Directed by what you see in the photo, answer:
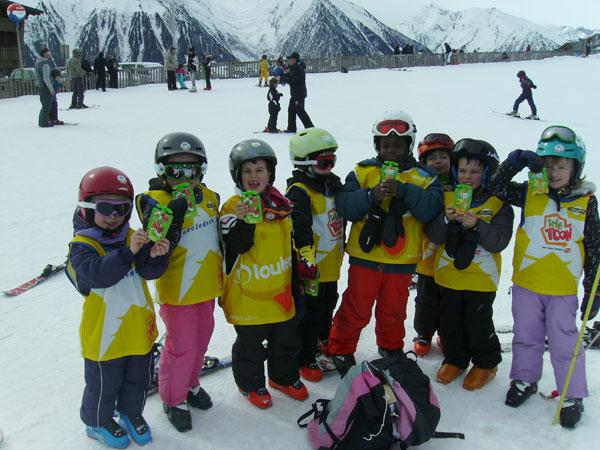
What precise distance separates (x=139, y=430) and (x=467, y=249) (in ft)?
7.74

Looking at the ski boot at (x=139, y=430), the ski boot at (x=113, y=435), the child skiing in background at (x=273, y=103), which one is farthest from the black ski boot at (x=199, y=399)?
the child skiing in background at (x=273, y=103)

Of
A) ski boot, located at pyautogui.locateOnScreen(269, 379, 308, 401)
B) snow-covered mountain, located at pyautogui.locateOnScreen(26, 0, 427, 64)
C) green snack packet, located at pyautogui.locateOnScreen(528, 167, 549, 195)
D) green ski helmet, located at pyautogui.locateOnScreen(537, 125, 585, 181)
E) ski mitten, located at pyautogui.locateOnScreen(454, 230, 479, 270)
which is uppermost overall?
snow-covered mountain, located at pyautogui.locateOnScreen(26, 0, 427, 64)

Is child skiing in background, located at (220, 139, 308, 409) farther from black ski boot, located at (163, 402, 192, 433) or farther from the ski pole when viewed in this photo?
the ski pole

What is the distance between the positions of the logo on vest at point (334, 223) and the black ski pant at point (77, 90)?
15.8m

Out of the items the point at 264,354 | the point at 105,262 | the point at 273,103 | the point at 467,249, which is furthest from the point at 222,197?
the point at 273,103

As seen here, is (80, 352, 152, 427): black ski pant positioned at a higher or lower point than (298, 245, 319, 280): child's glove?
lower

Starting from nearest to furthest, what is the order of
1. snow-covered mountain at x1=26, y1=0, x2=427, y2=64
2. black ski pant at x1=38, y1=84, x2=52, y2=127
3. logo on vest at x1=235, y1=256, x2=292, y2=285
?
logo on vest at x1=235, y1=256, x2=292, y2=285, black ski pant at x1=38, y1=84, x2=52, y2=127, snow-covered mountain at x1=26, y1=0, x2=427, y2=64

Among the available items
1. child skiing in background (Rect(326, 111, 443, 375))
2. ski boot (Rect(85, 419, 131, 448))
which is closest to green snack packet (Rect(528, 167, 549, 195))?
child skiing in background (Rect(326, 111, 443, 375))

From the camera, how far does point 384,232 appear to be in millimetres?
3607

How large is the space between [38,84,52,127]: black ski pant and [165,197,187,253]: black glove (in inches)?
490

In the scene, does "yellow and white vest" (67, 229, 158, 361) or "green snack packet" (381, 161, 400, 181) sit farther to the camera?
"green snack packet" (381, 161, 400, 181)

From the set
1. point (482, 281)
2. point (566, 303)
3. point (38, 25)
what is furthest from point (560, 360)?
point (38, 25)

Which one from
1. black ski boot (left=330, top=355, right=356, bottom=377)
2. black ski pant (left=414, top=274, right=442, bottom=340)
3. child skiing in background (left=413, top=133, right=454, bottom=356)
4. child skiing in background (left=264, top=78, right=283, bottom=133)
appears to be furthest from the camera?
child skiing in background (left=264, top=78, right=283, bottom=133)

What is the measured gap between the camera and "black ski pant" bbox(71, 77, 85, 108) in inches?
671
